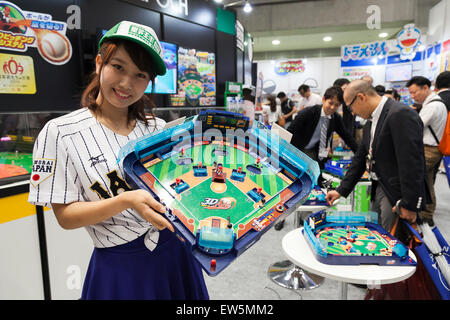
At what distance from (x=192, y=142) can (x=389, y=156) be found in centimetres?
154

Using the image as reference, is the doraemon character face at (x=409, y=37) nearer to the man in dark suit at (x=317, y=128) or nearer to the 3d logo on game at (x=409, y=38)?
the 3d logo on game at (x=409, y=38)

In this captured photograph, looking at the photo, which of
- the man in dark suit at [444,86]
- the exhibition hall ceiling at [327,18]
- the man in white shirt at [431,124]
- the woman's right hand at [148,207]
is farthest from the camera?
the exhibition hall ceiling at [327,18]

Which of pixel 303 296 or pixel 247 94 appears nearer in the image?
pixel 303 296

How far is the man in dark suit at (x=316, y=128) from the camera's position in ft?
9.65

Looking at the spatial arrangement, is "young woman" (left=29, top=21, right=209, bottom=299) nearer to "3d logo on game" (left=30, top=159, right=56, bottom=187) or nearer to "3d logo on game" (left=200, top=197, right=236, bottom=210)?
"3d logo on game" (left=30, top=159, right=56, bottom=187)

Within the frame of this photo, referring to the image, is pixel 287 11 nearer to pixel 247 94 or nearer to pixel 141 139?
pixel 247 94

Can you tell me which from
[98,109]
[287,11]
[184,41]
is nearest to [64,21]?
[184,41]

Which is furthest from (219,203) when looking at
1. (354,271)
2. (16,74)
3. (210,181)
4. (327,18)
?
(327,18)

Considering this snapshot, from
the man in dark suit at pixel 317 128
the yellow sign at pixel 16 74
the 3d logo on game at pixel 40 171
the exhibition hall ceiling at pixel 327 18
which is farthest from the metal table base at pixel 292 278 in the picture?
the exhibition hall ceiling at pixel 327 18

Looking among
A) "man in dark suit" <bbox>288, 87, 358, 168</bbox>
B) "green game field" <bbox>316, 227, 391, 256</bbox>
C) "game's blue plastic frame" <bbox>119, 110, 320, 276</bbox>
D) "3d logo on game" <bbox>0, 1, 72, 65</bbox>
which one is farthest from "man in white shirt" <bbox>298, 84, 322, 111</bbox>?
"game's blue plastic frame" <bbox>119, 110, 320, 276</bbox>

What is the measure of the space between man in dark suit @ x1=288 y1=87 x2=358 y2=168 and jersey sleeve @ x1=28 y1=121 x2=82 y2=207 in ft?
8.13

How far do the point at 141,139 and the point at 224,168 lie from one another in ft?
0.86

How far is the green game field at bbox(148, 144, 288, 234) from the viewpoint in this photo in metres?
0.79

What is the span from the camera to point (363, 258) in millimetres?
1393
